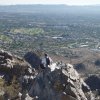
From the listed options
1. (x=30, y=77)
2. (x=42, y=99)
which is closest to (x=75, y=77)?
(x=42, y=99)

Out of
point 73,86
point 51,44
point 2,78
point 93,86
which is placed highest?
point 73,86

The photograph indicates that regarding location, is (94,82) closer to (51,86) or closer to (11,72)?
(11,72)

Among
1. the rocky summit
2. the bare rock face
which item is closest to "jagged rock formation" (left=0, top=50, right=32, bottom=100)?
the rocky summit

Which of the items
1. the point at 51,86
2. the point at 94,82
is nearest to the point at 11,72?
the point at 51,86

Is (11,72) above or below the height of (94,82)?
above

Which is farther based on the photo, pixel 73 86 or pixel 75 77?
pixel 75 77

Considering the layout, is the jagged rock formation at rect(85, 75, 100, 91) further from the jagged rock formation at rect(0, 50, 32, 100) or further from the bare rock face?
the bare rock face

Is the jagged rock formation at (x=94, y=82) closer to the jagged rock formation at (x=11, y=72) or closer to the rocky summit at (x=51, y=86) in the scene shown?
the jagged rock formation at (x=11, y=72)

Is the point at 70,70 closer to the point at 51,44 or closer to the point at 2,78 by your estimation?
the point at 2,78
